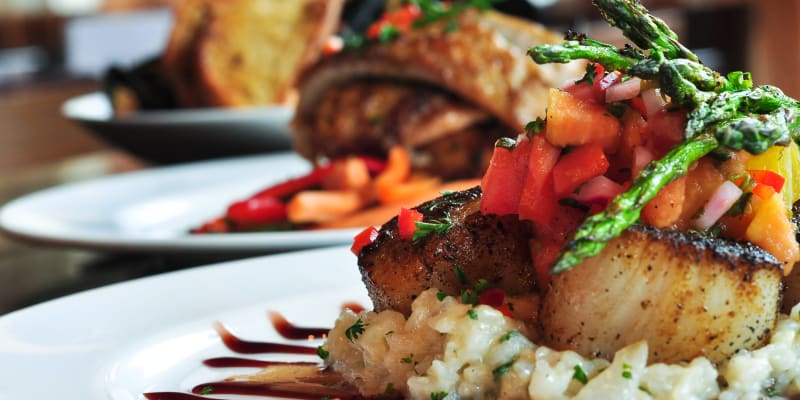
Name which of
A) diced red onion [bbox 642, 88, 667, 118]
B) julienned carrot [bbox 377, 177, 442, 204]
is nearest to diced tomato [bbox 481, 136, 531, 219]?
diced red onion [bbox 642, 88, 667, 118]

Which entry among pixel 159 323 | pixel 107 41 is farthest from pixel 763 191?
pixel 107 41

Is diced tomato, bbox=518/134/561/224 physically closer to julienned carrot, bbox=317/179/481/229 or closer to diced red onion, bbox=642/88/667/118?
diced red onion, bbox=642/88/667/118

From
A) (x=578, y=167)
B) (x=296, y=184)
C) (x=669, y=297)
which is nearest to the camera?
(x=669, y=297)

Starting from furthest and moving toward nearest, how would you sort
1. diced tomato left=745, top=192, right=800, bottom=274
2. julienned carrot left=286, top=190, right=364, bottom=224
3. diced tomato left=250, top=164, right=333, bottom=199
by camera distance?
1. diced tomato left=250, top=164, right=333, bottom=199
2. julienned carrot left=286, top=190, right=364, bottom=224
3. diced tomato left=745, top=192, right=800, bottom=274

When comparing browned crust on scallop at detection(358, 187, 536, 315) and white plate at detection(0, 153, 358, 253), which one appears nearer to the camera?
browned crust on scallop at detection(358, 187, 536, 315)

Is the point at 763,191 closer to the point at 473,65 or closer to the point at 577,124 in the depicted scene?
the point at 577,124

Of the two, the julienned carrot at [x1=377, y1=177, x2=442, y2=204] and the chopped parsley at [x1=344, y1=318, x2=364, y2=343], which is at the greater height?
the julienned carrot at [x1=377, y1=177, x2=442, y2=204]

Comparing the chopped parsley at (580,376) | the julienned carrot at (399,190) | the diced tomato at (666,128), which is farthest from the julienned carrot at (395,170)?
the chopped parsley at (580,376)
